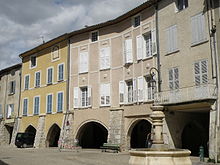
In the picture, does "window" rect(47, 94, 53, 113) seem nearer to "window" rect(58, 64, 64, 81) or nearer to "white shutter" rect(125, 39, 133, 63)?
"window" rect(58, 64, 64, 81)

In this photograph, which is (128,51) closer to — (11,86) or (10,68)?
(11,86)

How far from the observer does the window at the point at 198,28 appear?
17.8 metres

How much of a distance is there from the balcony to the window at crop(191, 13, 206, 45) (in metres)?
2.93

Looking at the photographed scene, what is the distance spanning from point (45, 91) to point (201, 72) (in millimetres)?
17568

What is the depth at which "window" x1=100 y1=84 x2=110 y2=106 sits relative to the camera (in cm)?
2483

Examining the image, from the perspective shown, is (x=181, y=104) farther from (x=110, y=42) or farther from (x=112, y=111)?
(x=110, y=42)

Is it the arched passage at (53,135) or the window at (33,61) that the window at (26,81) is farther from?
the arched passage at (53,135)

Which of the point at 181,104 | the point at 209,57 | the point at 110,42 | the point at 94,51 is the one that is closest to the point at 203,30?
the point at 209,57

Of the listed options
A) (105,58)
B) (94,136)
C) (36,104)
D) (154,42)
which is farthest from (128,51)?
(36,104)

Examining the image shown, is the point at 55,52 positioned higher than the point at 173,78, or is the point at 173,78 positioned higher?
the point at 55,52

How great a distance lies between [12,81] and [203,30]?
25566mm

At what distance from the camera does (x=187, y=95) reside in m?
17.4

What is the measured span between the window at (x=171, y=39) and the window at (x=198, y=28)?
1510 mm

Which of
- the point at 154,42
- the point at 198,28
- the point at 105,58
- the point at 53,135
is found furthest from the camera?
the point at 53,135
